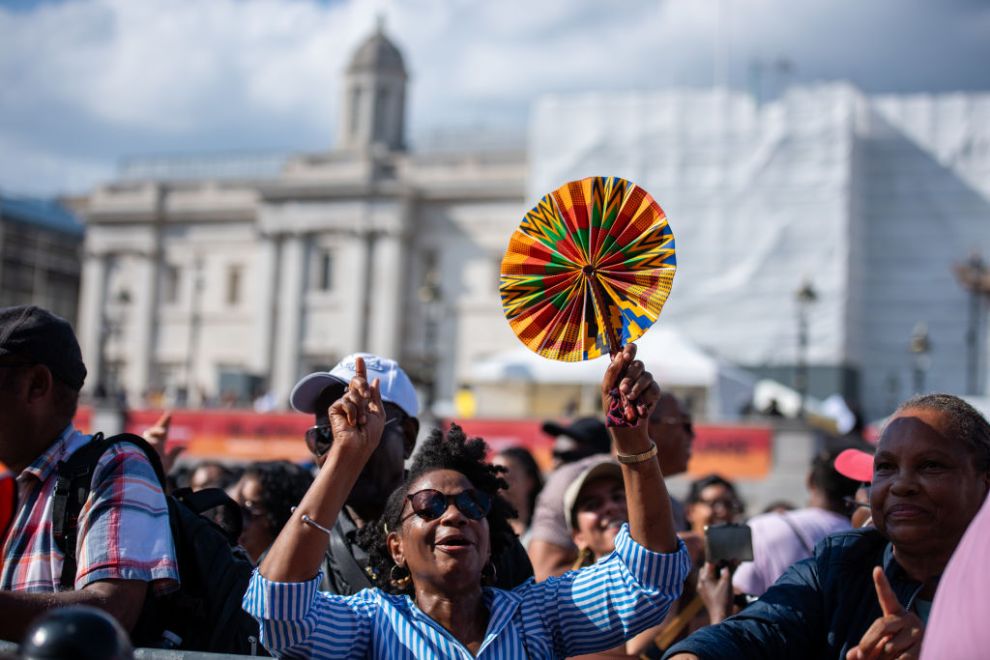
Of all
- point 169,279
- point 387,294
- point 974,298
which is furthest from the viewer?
point 169,279

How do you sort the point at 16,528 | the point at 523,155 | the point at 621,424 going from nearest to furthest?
1. the point at 621,424
2. the point at 16,528
3. the point at 523,155

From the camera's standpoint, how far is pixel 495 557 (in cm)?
337

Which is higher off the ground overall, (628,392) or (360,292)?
(360,292)

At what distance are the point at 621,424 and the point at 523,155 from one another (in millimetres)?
43244

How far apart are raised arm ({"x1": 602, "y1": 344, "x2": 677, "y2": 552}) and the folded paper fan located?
0.23m

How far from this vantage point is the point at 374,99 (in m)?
49.7

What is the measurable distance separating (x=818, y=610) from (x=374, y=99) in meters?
48.3

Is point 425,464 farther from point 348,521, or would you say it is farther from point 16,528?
point 16,528

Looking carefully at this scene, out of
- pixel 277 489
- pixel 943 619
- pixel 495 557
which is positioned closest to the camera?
pixel 943 619

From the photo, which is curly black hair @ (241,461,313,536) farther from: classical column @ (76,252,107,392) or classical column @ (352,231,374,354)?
classical column @ (76,252,107,392)

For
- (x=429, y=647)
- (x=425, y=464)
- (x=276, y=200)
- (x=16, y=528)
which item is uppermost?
(x=276, y=200)

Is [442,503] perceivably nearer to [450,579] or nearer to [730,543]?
[450,579]

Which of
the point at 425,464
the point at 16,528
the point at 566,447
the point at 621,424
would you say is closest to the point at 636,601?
the point at 621,424

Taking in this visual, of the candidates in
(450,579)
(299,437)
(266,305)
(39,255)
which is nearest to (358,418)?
(450,579)
